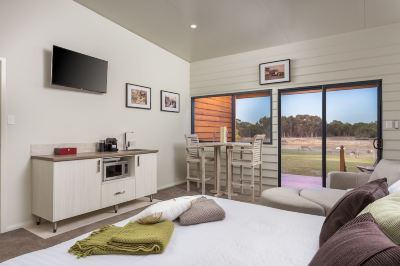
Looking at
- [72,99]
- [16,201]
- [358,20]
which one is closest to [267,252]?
[16,201]

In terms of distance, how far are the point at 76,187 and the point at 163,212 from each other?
1878 millimetres

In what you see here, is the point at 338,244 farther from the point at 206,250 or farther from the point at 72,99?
the point at 72,99

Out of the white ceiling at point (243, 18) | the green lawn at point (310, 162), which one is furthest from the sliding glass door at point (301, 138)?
the white ceiling at point (243, 18)

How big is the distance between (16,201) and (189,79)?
4111 millimetres

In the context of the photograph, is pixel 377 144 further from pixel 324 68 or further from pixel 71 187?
pixel 71 187

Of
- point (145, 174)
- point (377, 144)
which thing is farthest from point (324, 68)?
point (145, 174)

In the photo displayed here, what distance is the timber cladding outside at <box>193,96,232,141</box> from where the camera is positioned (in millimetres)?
5711

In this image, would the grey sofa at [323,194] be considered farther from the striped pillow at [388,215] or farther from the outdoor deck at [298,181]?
the outdoor deck at [298,181]

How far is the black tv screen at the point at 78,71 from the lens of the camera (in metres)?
3.13

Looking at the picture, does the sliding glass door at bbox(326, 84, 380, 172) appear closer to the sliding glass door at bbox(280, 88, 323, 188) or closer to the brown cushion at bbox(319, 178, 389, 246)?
the sliding glass door at bbox(280, 88, 323, 188)

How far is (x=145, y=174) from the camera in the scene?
391 cm

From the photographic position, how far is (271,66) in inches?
188

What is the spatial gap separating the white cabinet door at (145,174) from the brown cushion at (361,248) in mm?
3254

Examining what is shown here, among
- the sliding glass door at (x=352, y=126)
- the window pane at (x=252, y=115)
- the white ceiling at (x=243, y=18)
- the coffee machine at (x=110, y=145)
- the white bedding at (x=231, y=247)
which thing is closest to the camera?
the white bedding at (x=231, y=247)
